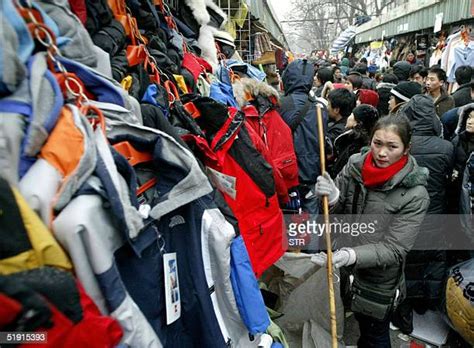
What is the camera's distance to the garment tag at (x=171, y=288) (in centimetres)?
134

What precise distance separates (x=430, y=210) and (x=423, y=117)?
715 mm

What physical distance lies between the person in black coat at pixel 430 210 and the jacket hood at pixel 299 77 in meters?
0.95

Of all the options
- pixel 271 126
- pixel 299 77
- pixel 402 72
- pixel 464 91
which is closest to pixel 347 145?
pixel 299 77

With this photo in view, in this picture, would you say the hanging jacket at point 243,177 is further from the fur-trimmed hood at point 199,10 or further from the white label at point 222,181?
the fur-trimmed hood at point 199,10

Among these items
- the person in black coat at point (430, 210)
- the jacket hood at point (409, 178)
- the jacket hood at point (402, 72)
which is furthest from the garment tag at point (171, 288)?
the jacket hood at point (402, 72)

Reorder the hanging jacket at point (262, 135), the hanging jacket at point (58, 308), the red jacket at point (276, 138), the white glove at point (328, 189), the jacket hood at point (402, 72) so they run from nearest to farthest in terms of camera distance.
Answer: the hanging jacket at point (58, 308)
the white glove at point (328, 189)
the hanging jacket at point (262, 135)
the red jacket at point (276, 138)
the jacket hood at point (402, 72)

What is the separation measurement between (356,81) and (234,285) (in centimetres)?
591

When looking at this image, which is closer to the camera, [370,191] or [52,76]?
[52,76]

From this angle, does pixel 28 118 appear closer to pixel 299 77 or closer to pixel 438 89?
pixel 299 77

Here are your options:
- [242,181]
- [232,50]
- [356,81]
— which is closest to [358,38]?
[356,81]

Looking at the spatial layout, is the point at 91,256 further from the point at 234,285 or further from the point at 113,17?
the point at 113,17

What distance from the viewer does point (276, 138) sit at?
2982 millimetres

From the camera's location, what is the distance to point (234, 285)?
165cm
